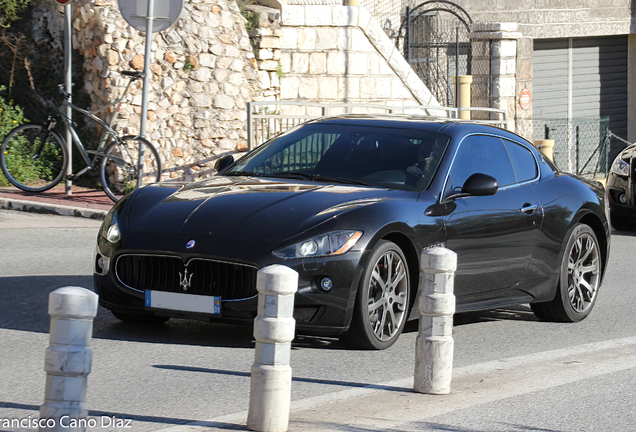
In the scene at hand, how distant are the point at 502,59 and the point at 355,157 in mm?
17801

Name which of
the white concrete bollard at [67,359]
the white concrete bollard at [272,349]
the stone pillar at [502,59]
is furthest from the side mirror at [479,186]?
the stone pillar at [502,59]

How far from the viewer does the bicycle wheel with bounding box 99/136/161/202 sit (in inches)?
547

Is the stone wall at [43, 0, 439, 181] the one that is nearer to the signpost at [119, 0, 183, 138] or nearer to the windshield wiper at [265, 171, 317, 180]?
the signpost at [119, 0, 183, 138]

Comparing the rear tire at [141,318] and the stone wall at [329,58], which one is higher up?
the stone wall at [329,58]

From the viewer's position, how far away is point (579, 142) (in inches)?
1025

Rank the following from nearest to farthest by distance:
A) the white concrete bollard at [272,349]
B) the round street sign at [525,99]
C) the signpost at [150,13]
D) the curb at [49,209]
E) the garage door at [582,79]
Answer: the white concrete bollard at [272,349] → the curb at [49,209] → the signpost at [150,13] → the round street sign at [525,99] → the garage door at [582,79]

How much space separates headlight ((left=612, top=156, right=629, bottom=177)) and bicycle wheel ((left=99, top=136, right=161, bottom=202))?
6.24 meters

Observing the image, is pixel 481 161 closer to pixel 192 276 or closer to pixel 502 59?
pixel 192 276

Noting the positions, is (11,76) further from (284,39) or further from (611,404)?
(611,404)

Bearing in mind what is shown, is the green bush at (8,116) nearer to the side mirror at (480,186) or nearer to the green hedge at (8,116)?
the green hedge at (8,116)

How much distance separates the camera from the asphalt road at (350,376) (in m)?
4.90

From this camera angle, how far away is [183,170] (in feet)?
52.9

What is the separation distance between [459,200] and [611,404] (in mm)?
2056

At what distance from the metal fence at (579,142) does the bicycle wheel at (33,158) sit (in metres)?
12.8
